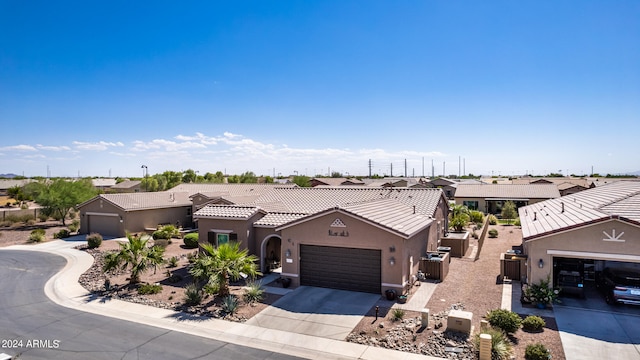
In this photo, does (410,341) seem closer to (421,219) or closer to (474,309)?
(474,309)

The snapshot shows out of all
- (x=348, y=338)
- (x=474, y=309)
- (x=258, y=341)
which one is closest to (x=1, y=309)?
(x=258, y=341)

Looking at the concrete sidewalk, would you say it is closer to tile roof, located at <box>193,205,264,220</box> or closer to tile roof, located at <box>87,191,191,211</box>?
tile roof, located at <box>193,205,264,220</box>

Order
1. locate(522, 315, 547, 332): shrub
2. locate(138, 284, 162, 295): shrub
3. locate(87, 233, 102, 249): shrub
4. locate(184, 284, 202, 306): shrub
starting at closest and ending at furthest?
locate(522, 315, 547, 332): shrub, locate(184, 284, 202, 306): shrub, locate(138, 284, 162, 295): shrub, locate(87, 233, 102, 249): shrub

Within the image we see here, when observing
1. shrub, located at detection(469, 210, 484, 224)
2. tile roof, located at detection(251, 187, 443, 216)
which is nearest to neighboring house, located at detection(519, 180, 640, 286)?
tile roof, located at detection(251, 187, 443, 216)

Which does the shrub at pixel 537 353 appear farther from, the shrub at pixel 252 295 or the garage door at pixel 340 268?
the shrub at pixel 252 295

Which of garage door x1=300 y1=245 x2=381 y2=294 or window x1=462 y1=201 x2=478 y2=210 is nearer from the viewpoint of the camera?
garage door x1=300 y1=245 x2=381 y2=294

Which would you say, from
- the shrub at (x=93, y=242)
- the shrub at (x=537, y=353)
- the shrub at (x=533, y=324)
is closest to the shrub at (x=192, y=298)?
the shrub at (x=537, y=353)
